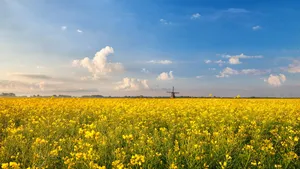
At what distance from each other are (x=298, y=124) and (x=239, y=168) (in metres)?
6.86

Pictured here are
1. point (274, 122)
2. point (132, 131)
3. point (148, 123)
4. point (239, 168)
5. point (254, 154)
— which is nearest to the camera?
point (239, 168)

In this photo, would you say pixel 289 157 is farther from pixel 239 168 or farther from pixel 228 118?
pixel 228 118

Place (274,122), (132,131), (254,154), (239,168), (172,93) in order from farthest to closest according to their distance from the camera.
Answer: (172,93)
(274,122)
(132,131)
(254,154)
(239,168)

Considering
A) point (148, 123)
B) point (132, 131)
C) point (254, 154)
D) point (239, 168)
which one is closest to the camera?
point (239, 168)

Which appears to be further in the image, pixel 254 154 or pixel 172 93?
pixel 172 93

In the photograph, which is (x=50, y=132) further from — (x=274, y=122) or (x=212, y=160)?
(x=274, y=122)

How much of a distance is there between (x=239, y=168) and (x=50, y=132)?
6.31 meters

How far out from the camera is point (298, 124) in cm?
1146

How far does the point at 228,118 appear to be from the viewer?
12.5 m

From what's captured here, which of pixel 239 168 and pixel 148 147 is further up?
pixel 148 147

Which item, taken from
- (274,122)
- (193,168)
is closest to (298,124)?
(274,122)

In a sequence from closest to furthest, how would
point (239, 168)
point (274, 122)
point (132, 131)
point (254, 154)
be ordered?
point (239, 168)
point (254, 154)
point (132, 131)
point (274, 122)

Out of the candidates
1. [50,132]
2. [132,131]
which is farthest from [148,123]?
[50,132]

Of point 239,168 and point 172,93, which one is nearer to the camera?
point 239,168
